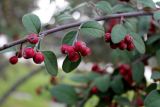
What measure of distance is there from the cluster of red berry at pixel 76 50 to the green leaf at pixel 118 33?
0.35ft

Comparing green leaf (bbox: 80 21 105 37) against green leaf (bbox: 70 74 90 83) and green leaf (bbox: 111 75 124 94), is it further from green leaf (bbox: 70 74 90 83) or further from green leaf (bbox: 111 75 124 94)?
green leaf (bbox: 70 74 90 83)

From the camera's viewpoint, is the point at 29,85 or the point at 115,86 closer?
the point at 115,86

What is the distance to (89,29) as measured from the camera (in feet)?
4.32

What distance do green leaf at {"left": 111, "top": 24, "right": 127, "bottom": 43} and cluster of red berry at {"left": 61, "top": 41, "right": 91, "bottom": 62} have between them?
0.35ft

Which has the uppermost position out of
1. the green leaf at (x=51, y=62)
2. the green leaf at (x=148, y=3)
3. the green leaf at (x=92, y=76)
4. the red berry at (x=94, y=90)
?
the green leaf at (x=92, y=76)

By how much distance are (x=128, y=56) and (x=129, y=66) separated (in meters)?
0.10

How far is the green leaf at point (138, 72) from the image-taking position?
5.69 feet

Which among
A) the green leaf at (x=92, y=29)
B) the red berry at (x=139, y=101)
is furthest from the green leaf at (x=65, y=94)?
the green leaf at (x=92, y=29)

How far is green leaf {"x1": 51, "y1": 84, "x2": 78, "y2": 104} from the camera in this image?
1875 mm

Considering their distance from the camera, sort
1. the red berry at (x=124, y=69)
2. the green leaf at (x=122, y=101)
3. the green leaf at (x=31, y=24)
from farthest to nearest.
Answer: the red berry at (x=124, y=69), the green leaf at (x=122, y=101), the green leaf at (x=31, y=24)

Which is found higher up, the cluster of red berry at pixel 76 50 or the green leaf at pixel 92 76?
the green leaf at pixel 92 76

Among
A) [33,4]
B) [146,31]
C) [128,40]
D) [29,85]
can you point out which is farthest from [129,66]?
[29,85]

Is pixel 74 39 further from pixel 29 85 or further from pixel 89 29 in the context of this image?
pixel 29 85

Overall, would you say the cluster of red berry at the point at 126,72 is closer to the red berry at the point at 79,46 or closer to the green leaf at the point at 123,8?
the green leaf at the point at 123,8
